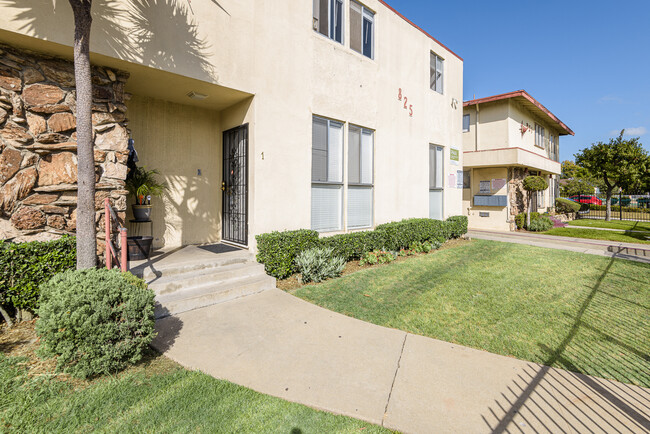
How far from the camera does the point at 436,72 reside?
36.1 ft

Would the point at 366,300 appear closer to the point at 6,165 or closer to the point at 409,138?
the point at 6,165

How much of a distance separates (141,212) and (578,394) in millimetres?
6794

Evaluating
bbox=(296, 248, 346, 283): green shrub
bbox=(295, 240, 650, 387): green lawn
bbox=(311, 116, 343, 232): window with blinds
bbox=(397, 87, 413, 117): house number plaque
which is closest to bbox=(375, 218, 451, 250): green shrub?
bbox=(295, 240, 650, 387): green lawn

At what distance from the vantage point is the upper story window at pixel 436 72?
1077 cm

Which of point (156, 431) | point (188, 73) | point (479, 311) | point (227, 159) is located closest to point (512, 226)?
point (479, 311)

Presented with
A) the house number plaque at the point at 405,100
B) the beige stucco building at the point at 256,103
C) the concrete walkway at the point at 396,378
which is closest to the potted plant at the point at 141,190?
the beige stucco building at the point at 256,103

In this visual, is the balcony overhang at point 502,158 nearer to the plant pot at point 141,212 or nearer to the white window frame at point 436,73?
the white window frame at point 436,73

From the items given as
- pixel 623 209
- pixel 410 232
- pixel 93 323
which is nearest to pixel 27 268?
pixel 93 323

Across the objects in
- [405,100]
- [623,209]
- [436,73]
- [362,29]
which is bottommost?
[623,209]

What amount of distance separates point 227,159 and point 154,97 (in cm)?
190

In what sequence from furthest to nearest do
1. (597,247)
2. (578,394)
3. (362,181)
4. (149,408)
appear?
(597,247), (362,181), (578,394), (149,408)

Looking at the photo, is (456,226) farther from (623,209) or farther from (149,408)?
(623,209)

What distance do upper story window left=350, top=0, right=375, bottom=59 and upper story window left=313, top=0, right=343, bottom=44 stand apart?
0.38 metres

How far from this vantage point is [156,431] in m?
2.20
